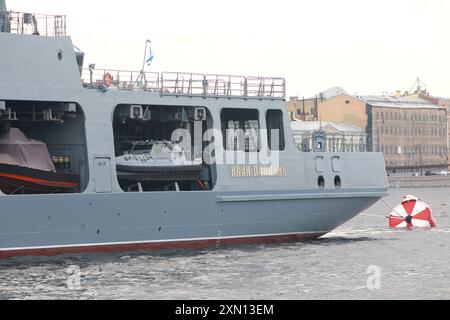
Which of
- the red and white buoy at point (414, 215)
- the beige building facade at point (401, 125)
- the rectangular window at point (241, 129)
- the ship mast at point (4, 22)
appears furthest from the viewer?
the beige building facade at point (401, 125)

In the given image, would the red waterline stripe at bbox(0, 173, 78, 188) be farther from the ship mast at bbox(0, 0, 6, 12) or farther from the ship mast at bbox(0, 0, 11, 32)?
the ship mast at bbox(0, 0, 6, 12)

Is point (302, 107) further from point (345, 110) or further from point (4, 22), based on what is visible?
point (4, 22)

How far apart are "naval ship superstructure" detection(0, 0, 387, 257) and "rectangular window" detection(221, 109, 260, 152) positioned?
46 millimetres

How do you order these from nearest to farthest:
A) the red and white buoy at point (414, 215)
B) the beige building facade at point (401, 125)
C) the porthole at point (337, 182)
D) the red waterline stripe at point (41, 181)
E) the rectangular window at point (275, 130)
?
the red waterline stripe at point (41, 181) < the rectangular window at point (275, 130) < the porthole at point (337, 182) < the red and white buoy at point (414, 215) < the beige building facade at point (401, 125)

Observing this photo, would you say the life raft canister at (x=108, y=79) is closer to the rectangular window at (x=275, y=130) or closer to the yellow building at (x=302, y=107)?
the rectangular window at (x=275, y=130)

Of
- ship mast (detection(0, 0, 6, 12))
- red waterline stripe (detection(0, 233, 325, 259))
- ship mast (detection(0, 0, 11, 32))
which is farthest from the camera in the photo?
ship mast (detection(0, 0, 6, 12))

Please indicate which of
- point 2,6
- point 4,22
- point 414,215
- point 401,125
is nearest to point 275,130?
point 4,22

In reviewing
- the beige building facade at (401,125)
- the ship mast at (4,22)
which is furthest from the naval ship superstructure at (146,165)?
the beige building facade at (401,125)

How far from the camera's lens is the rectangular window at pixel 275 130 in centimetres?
2822

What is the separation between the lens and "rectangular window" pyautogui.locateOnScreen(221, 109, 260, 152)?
90.7ft

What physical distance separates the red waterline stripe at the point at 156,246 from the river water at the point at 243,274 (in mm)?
204

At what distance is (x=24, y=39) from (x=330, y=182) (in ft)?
36.7

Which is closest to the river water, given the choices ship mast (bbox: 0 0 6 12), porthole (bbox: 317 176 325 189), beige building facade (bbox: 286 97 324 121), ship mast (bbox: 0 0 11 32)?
porthole (bbox: 317 176 325 189)

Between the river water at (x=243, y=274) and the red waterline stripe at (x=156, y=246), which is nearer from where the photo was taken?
the river water at (x=243, y=274)
